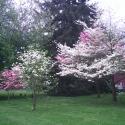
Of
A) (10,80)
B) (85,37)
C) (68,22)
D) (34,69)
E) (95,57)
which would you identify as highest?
(68,22)

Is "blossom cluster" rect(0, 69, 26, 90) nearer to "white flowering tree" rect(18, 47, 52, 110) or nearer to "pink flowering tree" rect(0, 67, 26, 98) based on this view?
"pink flowering tree" rect(0, 67, 26, 98)

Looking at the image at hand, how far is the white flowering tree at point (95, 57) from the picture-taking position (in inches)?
934

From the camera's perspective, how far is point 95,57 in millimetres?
25453

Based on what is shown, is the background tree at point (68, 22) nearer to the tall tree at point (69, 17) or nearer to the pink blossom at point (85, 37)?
the tall tree at point (69, 17)

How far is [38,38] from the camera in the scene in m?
40.3

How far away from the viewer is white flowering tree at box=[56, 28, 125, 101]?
23.7 m

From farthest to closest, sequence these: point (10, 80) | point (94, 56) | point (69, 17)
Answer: point (69, 17)
point (10, 80)
point (94, 56)

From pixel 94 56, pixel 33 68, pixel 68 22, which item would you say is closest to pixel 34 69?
pixel 33 68

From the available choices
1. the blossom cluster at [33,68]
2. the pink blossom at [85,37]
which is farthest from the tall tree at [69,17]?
the blossom cluster at [33,68]

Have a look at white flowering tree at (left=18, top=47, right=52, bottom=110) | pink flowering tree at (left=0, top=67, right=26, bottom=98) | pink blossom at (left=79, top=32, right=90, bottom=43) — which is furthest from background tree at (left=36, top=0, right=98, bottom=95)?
white flowering tree at (left=18, top=47, right=52, bottom=110)

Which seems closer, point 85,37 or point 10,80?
point 85,37

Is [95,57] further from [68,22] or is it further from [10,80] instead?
[68,22]

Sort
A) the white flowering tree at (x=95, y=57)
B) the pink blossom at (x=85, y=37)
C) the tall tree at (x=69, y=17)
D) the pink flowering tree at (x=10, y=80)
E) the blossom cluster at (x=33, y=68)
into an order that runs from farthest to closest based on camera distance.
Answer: the tall tree at (x=69, y=17), the pink flowering tree at (x=10, y=80), the pink blossom at (x=85, y=37), the white flowering tree at (x=95, y=57), the blossom cluster at (x=33, y=68)

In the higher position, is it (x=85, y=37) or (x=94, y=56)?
(x=85, y=37)
